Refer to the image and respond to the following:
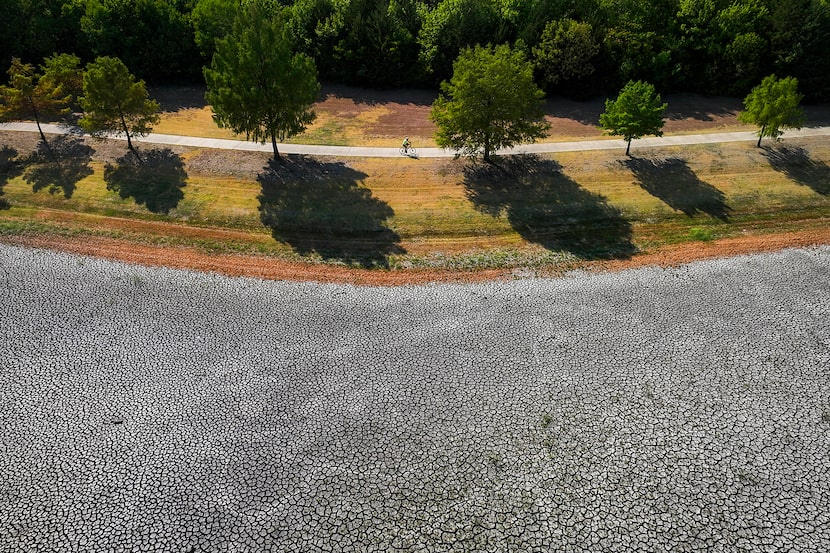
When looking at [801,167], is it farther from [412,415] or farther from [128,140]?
[128,140]

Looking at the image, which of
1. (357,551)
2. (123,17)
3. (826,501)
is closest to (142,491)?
(357,551)

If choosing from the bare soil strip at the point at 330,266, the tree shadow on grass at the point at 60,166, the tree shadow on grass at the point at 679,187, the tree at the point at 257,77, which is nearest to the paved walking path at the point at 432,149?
the tree shadow on grass at the point at 60,166

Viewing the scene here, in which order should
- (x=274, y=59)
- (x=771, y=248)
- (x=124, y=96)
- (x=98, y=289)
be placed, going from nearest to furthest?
(x=98, y=289), (x=771, y=248), (x=274, y=59), (x=124, y=96)

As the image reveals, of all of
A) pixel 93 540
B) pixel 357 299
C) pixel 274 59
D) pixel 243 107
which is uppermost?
pixel 274 59

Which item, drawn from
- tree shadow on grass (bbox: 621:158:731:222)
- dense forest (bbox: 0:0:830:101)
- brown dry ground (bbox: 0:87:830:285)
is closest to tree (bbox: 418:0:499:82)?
dense forest (bbox: 0:0:830:101)

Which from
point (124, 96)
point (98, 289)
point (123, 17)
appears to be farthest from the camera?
point (123, 17)

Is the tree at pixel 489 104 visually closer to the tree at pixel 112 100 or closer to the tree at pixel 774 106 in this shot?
the tree at pixel 774 106

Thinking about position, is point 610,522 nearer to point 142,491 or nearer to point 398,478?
point 398,478

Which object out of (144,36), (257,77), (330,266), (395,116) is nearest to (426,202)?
(330,266)

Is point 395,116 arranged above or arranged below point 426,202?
above
